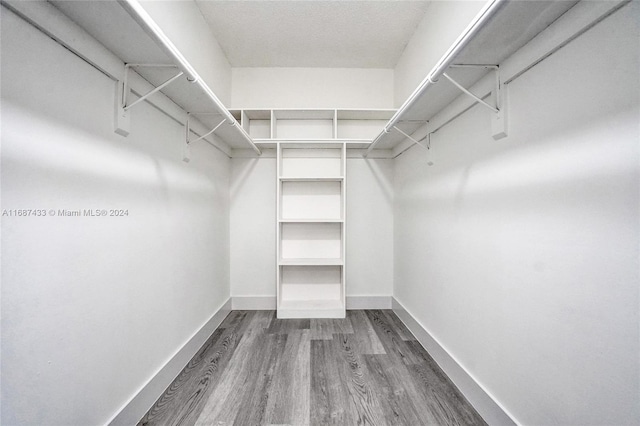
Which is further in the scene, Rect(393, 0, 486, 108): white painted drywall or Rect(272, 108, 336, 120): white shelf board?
Rect(272, 108, 336, 120): white shelf board

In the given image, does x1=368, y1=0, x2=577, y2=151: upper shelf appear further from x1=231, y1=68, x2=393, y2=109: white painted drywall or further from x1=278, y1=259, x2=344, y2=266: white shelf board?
x1=278, y1=259, x2=344, y2=266: white shelf board

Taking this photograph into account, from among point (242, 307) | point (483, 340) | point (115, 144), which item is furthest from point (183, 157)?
point (483, 340)

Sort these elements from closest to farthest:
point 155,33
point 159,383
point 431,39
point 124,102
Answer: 1. point 155,33
2. point 124,102
3. point 159,383
4. point 431,39

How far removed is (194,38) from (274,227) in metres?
1.66

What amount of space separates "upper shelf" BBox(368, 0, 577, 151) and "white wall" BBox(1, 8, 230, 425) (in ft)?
4.37

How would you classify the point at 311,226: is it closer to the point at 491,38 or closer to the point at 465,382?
the point at 465,382

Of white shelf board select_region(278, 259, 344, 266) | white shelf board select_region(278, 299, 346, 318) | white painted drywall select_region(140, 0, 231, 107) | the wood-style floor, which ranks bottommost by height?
the wood-style floor

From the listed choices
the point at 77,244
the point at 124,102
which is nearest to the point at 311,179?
the point at 124,102

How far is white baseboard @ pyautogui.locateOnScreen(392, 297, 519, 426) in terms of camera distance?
3.52ft

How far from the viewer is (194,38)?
5.68 ft

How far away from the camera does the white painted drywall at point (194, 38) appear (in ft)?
4.50

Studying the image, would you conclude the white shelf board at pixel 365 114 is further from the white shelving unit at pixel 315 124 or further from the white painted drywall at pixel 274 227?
the white painted drywall at pixel 274 227

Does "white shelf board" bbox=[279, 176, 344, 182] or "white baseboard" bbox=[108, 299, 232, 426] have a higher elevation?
"white shelf board" bbox=[279, 176, 344, 182]

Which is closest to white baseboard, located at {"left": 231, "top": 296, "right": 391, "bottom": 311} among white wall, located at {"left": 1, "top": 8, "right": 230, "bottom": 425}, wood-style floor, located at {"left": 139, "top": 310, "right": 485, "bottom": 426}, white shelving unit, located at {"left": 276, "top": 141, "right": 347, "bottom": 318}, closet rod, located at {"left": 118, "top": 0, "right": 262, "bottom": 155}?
white shelving unit, located at {"left": 276, "top": 141, "right": 347, "bottom": 318}
